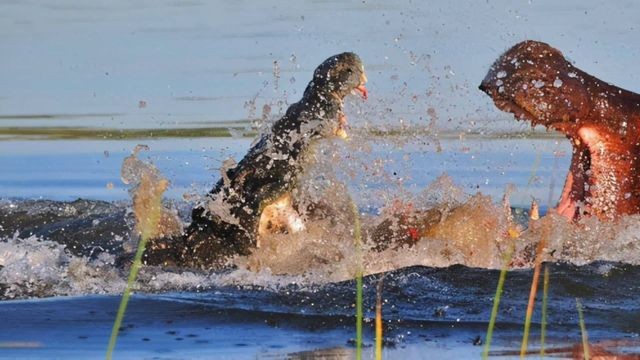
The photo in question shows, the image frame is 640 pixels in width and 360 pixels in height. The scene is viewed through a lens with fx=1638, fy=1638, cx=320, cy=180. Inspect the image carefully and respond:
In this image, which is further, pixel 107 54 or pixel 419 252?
pixel 107 54

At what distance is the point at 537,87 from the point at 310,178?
3.22 ft

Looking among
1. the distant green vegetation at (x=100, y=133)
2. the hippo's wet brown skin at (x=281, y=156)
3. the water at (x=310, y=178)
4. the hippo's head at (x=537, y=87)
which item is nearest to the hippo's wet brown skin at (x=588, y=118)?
the hippo's head at (x=537, y=87)

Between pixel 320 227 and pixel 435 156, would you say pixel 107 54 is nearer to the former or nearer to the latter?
pixel 435 156

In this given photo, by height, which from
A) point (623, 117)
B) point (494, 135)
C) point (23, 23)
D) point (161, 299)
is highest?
point (23, 23)

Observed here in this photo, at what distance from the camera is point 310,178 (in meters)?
6.64

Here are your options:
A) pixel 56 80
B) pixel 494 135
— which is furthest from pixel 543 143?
pixel 56 80

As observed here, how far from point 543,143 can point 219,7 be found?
7999 millimetres

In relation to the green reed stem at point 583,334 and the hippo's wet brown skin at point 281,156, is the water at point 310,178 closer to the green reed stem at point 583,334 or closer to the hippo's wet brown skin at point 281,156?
the green reed stem at point 583,334

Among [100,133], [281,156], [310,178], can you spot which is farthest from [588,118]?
[100,133]

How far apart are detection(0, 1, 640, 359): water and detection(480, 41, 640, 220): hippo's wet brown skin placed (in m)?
0.14

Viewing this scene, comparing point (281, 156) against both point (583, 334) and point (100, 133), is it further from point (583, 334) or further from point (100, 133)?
point (100, 133)

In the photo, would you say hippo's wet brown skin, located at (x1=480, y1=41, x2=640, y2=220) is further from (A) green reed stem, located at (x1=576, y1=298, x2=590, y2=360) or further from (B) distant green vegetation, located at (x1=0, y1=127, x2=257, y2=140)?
(B) distant green vegetation, located at (x1=0, y1=127, x2=257, y2=140)

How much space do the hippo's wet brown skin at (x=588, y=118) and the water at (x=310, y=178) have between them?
0.14m

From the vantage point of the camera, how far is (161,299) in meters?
6.09
